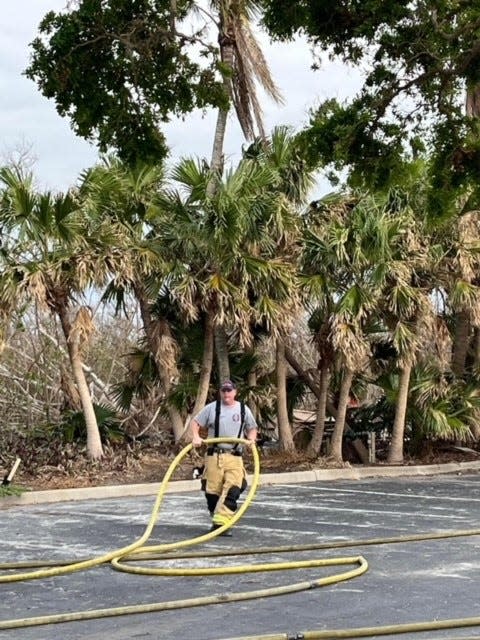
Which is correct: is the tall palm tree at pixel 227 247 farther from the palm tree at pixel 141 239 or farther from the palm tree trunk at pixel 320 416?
the palm tree trunk at pixel 320 416

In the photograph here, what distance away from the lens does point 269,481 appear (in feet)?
59.8

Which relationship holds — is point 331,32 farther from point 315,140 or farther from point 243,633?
point 243,633

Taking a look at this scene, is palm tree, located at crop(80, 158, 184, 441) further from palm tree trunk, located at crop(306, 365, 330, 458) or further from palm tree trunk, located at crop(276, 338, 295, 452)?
palm tree trunk, located at crop(306, 365, 330, 458)

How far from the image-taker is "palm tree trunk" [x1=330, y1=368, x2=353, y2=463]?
67.6 feet

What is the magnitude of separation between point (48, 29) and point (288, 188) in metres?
7.28

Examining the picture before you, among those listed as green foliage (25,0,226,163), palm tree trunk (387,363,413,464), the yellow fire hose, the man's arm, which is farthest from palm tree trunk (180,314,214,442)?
the yellow fire hose

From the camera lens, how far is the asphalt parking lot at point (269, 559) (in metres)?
7.01

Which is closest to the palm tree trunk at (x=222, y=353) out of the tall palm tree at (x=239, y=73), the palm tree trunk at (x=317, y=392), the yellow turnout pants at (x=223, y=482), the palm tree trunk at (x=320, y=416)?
the tall palm tree at (x=239, y=73)

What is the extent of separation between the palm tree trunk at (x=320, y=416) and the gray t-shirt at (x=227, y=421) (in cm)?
914

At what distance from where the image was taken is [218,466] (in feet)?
37.9

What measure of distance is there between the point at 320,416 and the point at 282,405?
0.83 meters

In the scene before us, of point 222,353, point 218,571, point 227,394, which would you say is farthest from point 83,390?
point 218,571

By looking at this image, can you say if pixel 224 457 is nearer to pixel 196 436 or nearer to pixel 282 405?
pixel 196 436

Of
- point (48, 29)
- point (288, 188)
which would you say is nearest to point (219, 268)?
point (288, 188)
